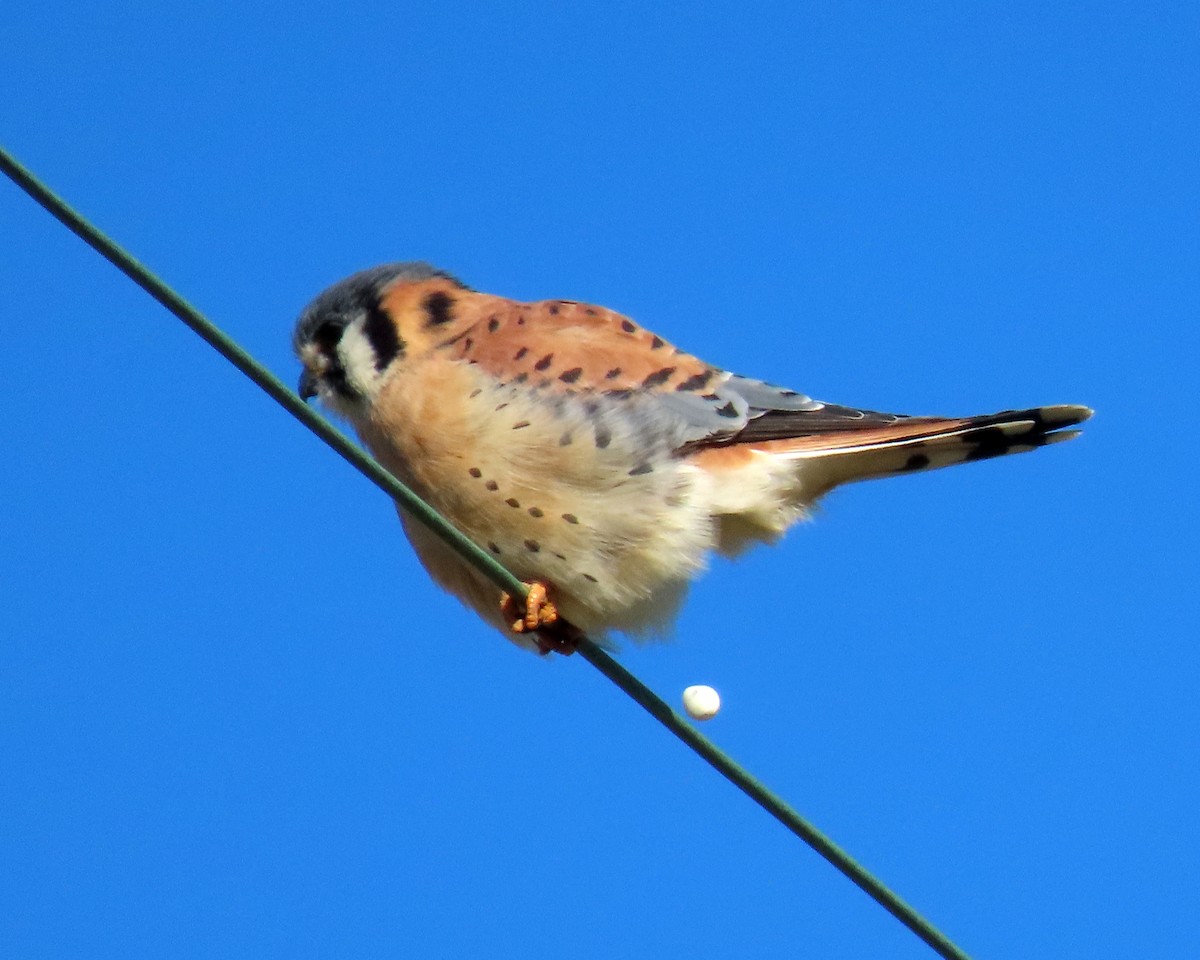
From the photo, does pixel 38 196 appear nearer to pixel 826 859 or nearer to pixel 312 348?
pixel 826 859

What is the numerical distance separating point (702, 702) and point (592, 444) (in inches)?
32.3

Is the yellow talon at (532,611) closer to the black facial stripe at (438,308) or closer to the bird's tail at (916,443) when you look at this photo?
the bird's tail at (916,443)

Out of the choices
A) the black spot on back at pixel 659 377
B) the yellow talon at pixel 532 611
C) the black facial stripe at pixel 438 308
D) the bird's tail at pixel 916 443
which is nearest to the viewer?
the bird's tail at pixel 916 443

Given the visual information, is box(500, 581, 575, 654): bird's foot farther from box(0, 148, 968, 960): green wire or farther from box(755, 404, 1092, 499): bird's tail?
box(0, 148, 968, 960): green wire

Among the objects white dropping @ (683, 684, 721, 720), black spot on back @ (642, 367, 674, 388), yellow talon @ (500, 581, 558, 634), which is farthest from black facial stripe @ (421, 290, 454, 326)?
white dropping @ (683, 684, 721, 720)

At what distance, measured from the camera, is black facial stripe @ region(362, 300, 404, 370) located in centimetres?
432

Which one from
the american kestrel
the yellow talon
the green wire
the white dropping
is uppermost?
the american kestrel

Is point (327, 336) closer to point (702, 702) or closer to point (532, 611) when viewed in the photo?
point (532, 611)

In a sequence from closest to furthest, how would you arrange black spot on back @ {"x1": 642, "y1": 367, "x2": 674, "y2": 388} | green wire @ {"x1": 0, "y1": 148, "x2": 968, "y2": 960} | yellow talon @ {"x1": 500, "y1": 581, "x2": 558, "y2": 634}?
green wire @ {"x1": 0, "y1": 148, "x2": 968, "y2": 960}
yellow talon @ {"x1": 500, "y1": 581, "x2": 558, "y2": 634}
black spot on back @ {"x1": 642, "y1": 367, "x2": 674, "y2": 388}

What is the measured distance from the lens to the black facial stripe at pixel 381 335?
170 inches

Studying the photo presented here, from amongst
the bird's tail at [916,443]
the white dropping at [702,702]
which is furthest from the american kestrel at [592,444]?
the white dropping at [702,702]

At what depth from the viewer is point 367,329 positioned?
4465 millimetres

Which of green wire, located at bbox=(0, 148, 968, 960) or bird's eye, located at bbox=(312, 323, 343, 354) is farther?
bird's eye, located at bbox=(312, 323, 343, 354)

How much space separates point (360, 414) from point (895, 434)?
1.40 meters
